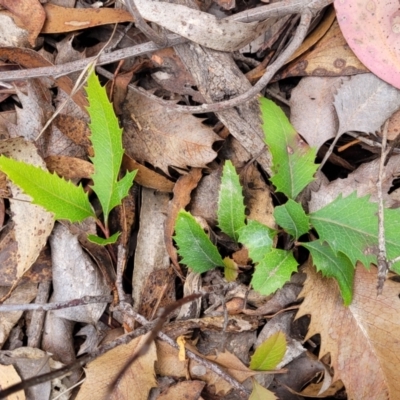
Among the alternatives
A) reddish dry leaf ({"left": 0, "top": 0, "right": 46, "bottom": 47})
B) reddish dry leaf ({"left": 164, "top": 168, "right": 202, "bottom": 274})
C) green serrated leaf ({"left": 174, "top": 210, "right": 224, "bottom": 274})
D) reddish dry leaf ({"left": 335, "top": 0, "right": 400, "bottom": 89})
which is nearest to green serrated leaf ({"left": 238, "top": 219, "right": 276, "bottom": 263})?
green serrated leaf ({"left": 174, "top": 210, "right": 224, "bottom": 274})

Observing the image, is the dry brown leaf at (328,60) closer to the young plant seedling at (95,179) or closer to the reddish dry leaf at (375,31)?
the reddish dry leaf at (375,31)

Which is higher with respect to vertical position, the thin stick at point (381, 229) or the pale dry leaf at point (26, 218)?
the thin stick at point (381, 229)

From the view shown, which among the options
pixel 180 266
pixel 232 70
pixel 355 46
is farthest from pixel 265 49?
pixel 180 266

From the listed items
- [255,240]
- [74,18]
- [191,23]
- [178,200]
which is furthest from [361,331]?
[74,18]

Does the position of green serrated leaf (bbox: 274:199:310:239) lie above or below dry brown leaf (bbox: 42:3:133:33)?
below

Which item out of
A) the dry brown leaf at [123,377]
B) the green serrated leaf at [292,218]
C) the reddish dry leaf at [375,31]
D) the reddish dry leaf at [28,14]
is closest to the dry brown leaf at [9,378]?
the dry brown leaf at [123,377]

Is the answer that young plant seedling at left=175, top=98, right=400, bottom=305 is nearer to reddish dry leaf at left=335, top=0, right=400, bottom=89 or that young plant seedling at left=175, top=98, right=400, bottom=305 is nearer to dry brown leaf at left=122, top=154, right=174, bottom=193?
dry brown leaf at left=122, top=154, right=174, bottom=193

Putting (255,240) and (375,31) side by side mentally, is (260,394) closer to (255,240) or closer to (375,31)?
(255,240)
